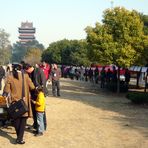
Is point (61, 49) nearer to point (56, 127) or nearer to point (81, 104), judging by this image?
point (81, 104)

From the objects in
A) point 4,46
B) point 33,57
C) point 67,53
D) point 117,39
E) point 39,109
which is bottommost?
point 39,109

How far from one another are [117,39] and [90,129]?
48.8 feet

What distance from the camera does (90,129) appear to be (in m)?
12.6

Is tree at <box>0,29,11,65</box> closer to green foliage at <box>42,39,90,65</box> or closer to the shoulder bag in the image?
green foliage at <box>42,39,90,65</box>

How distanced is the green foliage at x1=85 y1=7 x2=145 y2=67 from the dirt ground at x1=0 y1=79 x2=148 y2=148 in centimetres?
774

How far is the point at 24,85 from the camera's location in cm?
1067

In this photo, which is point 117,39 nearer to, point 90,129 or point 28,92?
point 90,129

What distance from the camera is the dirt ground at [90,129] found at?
35.0 ft

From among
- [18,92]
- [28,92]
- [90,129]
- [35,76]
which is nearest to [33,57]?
[90,129]

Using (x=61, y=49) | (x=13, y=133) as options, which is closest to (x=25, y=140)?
(x=13, y=133)

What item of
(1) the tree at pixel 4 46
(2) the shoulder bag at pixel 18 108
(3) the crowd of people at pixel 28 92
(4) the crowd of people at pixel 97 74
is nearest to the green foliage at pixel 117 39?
(4) the crowd of people at pixel 97 74

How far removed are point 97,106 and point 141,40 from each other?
342 inches

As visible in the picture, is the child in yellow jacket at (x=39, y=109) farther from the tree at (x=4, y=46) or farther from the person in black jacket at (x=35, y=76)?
the tree at (x=4, y=46)

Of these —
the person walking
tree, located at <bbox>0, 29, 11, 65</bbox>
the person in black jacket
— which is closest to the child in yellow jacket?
the person in black jacket
